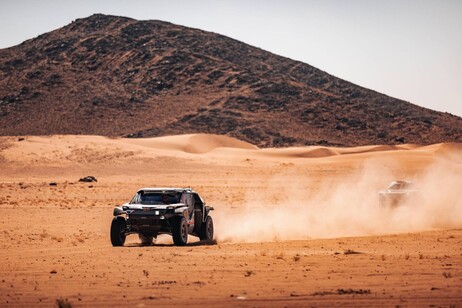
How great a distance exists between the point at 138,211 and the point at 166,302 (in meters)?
8.41

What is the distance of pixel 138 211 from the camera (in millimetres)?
19547

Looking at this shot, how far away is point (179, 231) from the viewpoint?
770 inches

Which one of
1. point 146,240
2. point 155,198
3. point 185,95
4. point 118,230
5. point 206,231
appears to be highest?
point 185,95

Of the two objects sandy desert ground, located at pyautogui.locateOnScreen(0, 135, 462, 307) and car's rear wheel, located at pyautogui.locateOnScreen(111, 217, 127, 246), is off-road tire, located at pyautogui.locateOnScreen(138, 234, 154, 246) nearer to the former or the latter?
sandy desert ground, located at pyautogui.locateOnScreen(0, 135, 462, 307)

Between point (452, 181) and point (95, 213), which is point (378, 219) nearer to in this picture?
point (452, 181)

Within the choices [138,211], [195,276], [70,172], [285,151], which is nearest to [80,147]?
[70,172]

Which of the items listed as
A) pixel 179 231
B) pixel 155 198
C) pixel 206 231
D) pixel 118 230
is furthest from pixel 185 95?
pixel 179 231

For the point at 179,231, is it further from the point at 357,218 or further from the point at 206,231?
the point at 357,218

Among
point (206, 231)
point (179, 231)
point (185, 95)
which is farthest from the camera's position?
point (185, 95)

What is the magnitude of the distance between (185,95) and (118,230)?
122091 mm

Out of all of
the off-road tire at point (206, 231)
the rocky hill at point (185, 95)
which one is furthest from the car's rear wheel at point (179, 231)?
the rocky hill at point (185, 95)

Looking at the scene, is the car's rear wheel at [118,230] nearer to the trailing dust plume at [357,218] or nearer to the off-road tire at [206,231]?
the off-road tire at [206,231]

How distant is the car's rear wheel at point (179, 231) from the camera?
19.5m

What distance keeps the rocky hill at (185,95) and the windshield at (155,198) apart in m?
103
